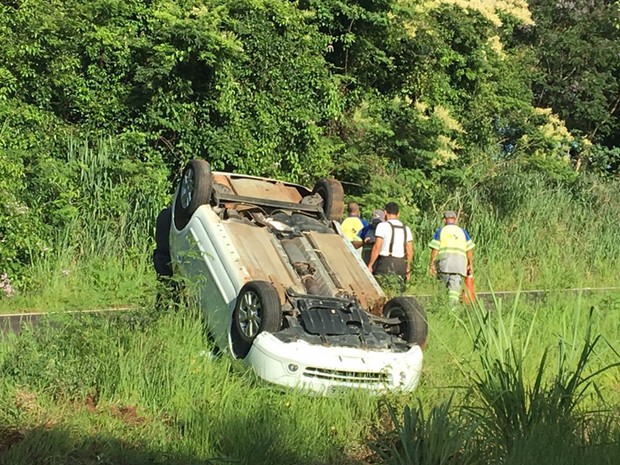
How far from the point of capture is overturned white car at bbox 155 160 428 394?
6.80 metres

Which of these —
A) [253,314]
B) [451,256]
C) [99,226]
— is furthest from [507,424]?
[99,226]

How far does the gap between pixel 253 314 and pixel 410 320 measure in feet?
4.96

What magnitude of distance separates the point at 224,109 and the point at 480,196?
305 inches

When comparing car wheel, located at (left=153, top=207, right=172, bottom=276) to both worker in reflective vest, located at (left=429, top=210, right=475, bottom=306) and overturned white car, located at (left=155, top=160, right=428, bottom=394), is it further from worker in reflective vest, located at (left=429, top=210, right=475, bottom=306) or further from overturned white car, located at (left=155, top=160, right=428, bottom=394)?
worker in reflective vest, located at (left=429, top=210, right=475, bottom=306)

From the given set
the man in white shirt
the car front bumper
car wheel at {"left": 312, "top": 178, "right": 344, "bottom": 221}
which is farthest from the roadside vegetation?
car wheel at {"left": 312, "top": 178, "right": 344, "bottom": 221}

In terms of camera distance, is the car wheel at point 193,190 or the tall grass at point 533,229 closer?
the car wheel at point 193,190

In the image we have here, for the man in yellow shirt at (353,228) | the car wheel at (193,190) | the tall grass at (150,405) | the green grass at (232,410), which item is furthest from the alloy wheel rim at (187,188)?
the man in yellow shirt at (353,228)

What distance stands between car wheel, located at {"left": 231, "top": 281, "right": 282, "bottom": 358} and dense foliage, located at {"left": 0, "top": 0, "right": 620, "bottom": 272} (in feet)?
18.7

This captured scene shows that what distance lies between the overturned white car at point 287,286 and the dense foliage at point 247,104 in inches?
169

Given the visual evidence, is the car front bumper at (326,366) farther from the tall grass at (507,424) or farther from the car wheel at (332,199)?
the car wheel at (332,199)

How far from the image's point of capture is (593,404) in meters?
7.08

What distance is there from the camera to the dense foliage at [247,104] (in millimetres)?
13992

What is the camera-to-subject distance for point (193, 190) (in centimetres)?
853

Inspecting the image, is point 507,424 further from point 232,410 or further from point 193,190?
point 193,190
